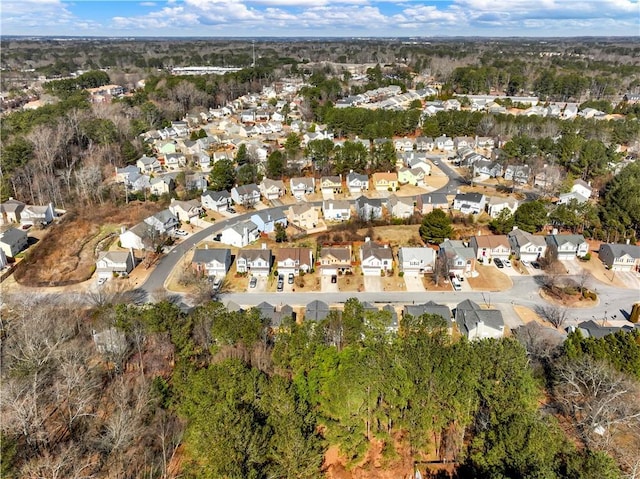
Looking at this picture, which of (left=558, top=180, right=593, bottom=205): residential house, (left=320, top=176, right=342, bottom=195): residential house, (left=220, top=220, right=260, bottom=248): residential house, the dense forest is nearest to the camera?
the dense forest

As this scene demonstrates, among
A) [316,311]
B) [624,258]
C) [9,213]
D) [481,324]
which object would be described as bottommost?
[9,213]

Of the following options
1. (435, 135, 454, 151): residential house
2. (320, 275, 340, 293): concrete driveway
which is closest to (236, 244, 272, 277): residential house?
(320, 275, 340, 293): concrete driveway

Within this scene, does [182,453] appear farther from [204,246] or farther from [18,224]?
[18,224]

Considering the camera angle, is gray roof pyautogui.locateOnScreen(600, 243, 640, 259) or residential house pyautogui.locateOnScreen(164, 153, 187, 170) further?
residential house pyautogui.locateOnScreen(164, 153, 187, 170)

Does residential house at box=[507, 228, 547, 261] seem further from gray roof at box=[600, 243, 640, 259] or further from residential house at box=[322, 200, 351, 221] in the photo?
residential house at box=[322, 200, 351, 221]

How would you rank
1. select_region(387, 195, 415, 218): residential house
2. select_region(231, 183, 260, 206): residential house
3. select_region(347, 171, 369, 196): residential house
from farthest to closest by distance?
select_region(347, 171, 369, 196): residential house, select_region(231, 183, 260, 206): residential house, select_region(387, 195, 415, 218): residential house

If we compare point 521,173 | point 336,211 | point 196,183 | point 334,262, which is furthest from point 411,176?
point 196,183

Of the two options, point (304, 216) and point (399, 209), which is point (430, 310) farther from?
point (304, 216)
